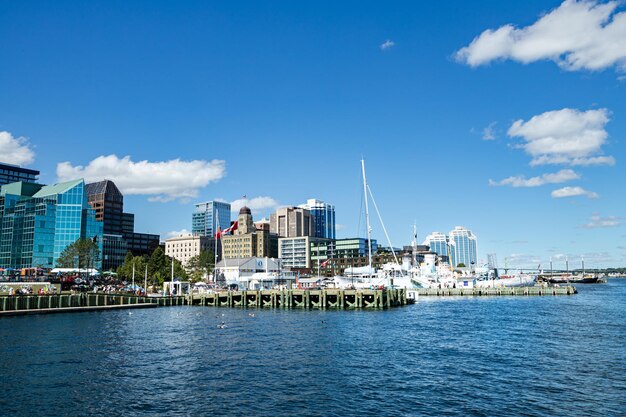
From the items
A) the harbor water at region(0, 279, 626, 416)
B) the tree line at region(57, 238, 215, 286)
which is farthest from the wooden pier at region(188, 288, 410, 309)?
the tree line at region(57, 238, 215, 286)

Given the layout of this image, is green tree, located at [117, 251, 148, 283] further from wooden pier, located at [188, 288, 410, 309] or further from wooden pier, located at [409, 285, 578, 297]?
wooden pier, located at [409, 285, 578, 297]

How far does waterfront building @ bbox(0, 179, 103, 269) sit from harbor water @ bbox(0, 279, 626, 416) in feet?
401

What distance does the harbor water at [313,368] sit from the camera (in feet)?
104

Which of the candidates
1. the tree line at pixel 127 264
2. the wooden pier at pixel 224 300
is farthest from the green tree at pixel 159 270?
the wooden pier at pixel 224 300

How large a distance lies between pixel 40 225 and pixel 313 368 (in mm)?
173244

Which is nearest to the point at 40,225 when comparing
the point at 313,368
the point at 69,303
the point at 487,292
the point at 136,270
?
the point at 136,270

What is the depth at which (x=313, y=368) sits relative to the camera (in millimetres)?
42094

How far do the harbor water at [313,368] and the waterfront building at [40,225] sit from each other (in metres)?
122

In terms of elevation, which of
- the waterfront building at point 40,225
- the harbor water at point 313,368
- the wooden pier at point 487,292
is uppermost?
the waterfront building at point 40,225

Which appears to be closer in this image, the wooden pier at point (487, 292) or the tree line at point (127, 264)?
the wooden pier at point (487, 292)

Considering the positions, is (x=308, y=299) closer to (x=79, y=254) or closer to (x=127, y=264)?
(x=79, y=254)

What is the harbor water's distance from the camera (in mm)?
31578

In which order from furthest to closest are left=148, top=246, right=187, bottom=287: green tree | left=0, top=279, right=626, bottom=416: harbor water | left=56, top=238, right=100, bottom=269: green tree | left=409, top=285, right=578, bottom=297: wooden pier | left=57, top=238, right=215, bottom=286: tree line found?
left=148, top=246, right=187, bottom=287: green tree → left=57, top=238, right=215, bottom=286: tree line → left=56, top=238, right=100, bottom=269: green tree → left=409, top=285, right=578, bottom=297: wooden pier → left=0, top=279, right=626, bottom=416: harbor water

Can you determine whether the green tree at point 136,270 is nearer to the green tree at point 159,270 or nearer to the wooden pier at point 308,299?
the green tree at point 159,270
